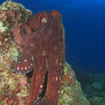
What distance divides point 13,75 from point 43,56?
2.24 ft

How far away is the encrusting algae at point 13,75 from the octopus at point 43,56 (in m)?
0.18

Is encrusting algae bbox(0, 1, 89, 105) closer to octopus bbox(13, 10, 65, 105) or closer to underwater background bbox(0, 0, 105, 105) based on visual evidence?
octopus bbox(13, 10, 65, 105)

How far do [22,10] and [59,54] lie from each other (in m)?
1.62

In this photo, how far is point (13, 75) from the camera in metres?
3.29

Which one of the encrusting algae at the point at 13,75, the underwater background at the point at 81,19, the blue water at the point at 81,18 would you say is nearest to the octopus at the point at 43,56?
the encrusting algae at the point at 13,75

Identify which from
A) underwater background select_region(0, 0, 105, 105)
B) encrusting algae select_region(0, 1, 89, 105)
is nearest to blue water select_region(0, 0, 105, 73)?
underwater background select_region(0, 0, 105, 105)

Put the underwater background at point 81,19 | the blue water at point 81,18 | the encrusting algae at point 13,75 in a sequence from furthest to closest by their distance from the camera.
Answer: the blue water at point 81,18, the underwater background at point 81,19, the encrusting algae at point 13,75

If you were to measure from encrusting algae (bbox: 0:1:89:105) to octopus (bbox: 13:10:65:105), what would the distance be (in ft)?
0.59

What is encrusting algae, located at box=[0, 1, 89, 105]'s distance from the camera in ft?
10.4

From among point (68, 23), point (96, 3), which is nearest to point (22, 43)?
point (96, 3)

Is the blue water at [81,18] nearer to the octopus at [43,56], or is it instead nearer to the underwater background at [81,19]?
A: the underwater background at [81,19]

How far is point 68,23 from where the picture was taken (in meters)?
134

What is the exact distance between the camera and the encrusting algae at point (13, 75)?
3.16 meters

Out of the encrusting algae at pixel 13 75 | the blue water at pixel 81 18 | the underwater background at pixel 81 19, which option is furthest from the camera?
the blue water at pixel 81 18
